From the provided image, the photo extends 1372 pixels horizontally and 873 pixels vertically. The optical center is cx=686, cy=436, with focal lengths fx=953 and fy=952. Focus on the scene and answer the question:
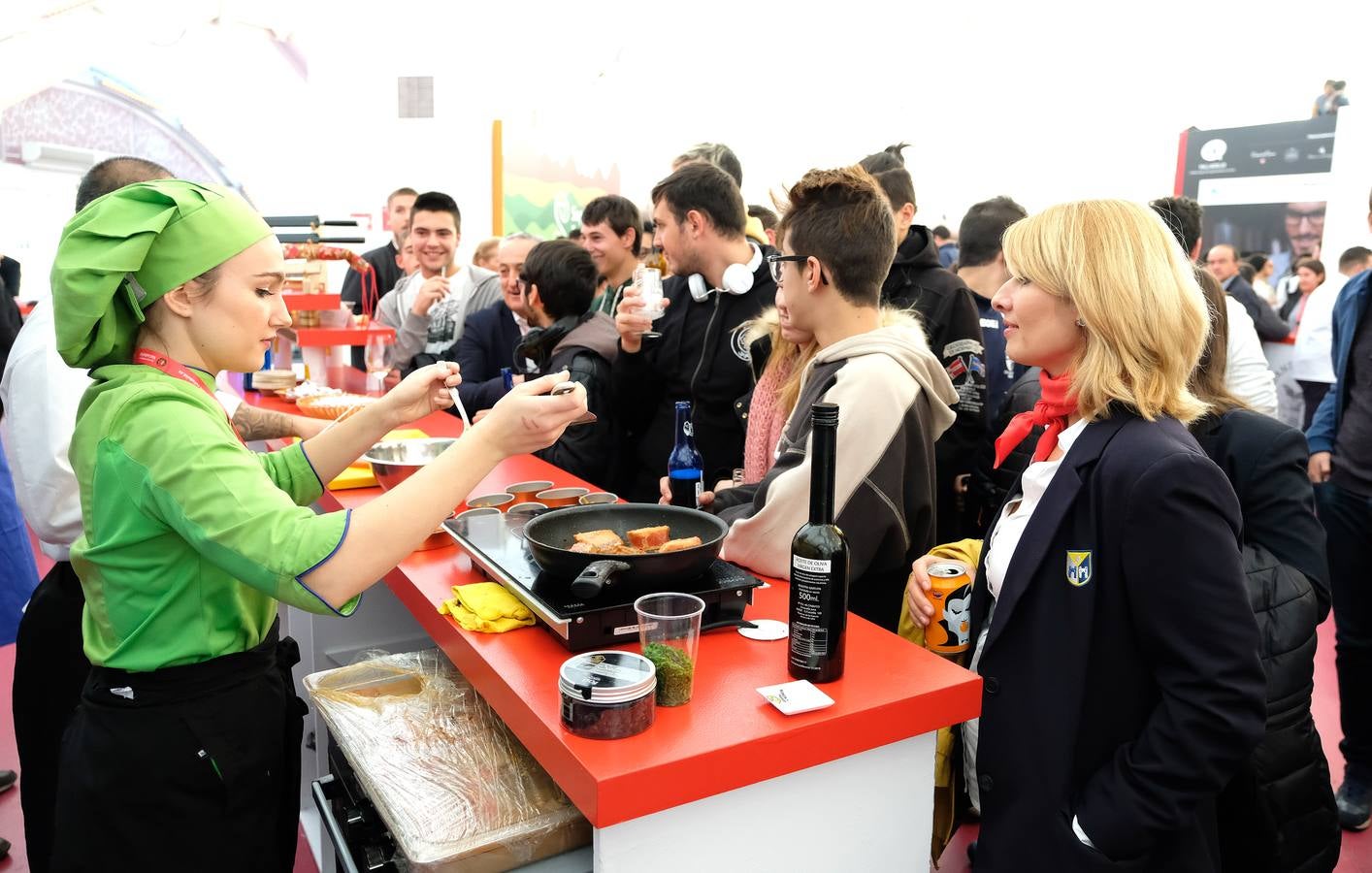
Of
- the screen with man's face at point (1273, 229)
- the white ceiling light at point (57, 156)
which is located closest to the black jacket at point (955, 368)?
the white ceiling light at point (57, 156)

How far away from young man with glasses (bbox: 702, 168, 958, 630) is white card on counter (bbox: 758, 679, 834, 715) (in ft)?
1.70

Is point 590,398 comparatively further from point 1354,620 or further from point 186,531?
point 1354,620

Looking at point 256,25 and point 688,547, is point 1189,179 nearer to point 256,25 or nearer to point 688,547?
point 256,25

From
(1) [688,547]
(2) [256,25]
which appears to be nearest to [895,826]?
(1) [688,547]

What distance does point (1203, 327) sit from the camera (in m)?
1.51

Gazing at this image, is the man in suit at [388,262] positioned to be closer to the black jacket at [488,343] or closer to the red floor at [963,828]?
the black jacket at [488,343]

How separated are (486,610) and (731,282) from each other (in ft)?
5.89

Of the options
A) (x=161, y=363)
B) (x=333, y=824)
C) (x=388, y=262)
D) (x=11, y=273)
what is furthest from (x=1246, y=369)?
(x=11, y=273)

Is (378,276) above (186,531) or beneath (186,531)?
above

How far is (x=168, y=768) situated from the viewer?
1.43 meters

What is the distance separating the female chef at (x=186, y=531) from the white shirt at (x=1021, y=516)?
790 mm

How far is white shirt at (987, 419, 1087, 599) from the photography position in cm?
160

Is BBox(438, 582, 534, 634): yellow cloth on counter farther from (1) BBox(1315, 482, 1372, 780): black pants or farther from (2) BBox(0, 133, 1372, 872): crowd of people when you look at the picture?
(1) BBox(1315, 482, 1372, 780): black pants

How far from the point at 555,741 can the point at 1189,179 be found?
9982 millimetres
